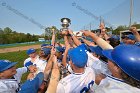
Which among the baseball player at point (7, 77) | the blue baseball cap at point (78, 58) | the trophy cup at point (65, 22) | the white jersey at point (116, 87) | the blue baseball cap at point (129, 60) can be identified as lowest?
the baseball player at point (7, 77)

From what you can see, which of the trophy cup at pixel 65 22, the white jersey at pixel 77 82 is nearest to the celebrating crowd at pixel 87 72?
the white jersey at pixel 77 82

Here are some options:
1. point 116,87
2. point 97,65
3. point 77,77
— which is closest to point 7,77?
point 77,77

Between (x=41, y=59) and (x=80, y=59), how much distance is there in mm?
3993

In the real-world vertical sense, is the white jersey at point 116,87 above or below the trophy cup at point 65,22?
below

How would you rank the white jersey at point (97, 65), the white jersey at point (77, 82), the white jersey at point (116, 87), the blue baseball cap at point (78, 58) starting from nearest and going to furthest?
1. the white jersey at point (116, 87)
2. the white jersey at point (77, 82)
3. the blue baseball cap at point (78, 58)
4. the white jersey at point (97, 65)

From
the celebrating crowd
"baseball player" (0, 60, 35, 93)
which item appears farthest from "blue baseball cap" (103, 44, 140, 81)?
"baseball player" (0, 60, 35, 93)

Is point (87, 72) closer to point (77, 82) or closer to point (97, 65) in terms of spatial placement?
point (77, 82)

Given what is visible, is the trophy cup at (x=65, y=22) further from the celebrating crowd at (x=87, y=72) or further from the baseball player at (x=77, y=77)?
the baseball player at (x=77, y=77)

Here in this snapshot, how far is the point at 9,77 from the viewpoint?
4.45 meters

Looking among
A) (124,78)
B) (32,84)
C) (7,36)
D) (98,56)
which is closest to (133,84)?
(124,78)

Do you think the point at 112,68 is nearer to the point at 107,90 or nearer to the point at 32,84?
the point at 107,90

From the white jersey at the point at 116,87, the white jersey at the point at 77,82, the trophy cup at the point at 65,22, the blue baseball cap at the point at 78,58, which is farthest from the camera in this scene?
the trophy cup at the point at 65,22

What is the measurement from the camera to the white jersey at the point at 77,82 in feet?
11.5

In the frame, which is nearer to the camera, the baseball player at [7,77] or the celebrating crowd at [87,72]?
the celebrating crowd at [87,72]
